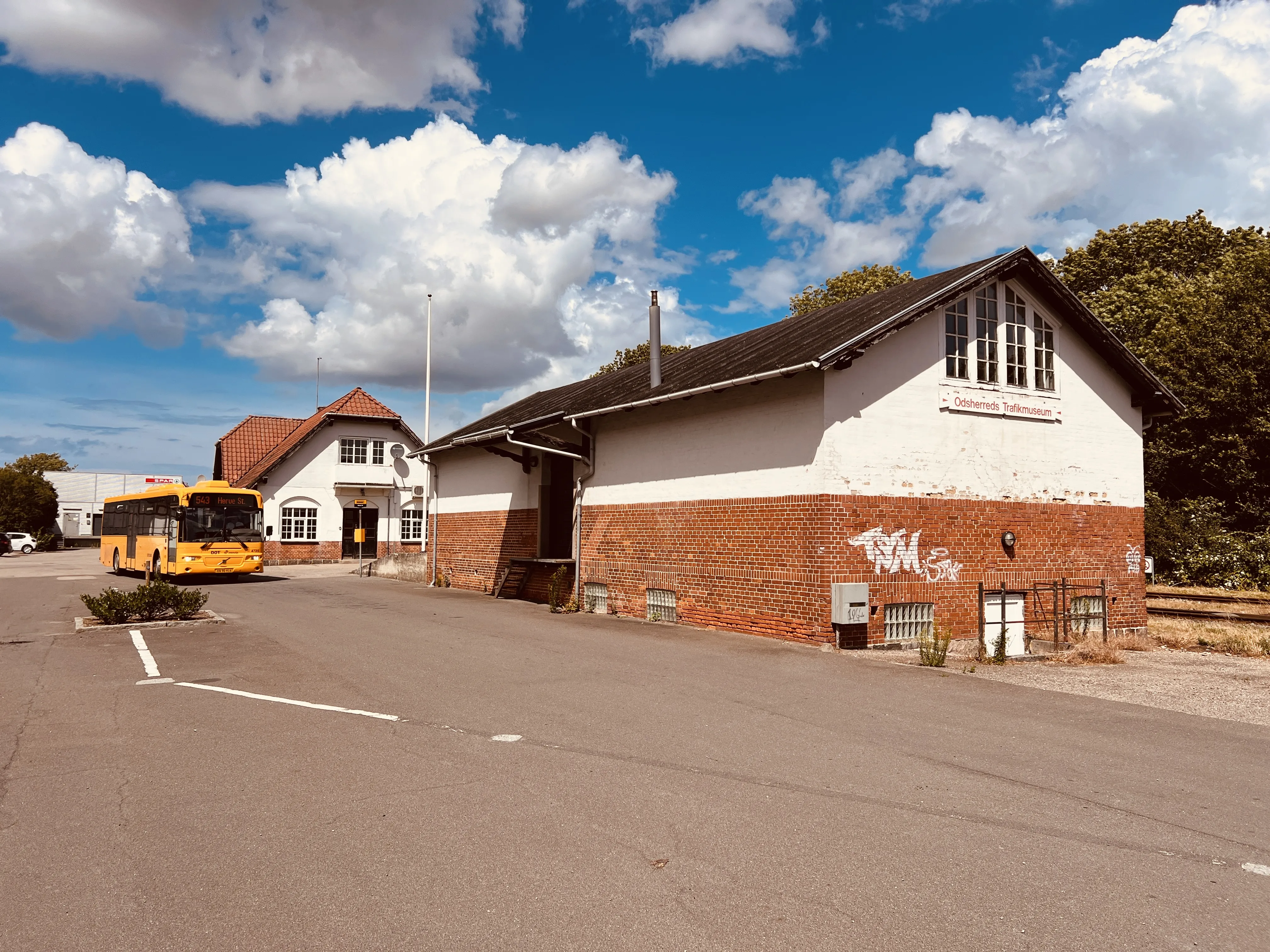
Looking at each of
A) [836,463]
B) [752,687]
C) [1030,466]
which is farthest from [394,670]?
[1030,466]

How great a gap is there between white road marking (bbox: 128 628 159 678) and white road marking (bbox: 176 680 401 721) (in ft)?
2.99

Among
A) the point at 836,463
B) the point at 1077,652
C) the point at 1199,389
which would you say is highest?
the point at 1199,389

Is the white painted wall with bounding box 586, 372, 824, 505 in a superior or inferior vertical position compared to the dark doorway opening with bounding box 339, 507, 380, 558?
superior

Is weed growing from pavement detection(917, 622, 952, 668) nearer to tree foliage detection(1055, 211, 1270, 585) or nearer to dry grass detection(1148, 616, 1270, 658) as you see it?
dry grass detection(1148, 616, 1270, 658)

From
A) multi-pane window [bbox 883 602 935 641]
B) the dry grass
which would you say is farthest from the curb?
the dry grass

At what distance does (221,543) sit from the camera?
27766 millimetres

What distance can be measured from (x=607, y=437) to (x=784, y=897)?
14892 mm

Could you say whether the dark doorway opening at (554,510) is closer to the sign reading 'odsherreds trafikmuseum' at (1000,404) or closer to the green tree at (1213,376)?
the sign reading 'odsherreds trafikmuseum' at (1000,404)

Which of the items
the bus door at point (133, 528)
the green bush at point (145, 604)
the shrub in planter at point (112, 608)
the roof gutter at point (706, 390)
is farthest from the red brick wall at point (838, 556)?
the bus door at point (133, 528)

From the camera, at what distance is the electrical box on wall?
509 inches

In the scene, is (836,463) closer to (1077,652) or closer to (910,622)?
(910,622)

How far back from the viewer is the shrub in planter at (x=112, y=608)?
15.2 metres

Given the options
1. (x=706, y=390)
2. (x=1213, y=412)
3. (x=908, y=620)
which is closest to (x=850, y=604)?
(x=908, y=620)

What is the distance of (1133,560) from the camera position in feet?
53.8
